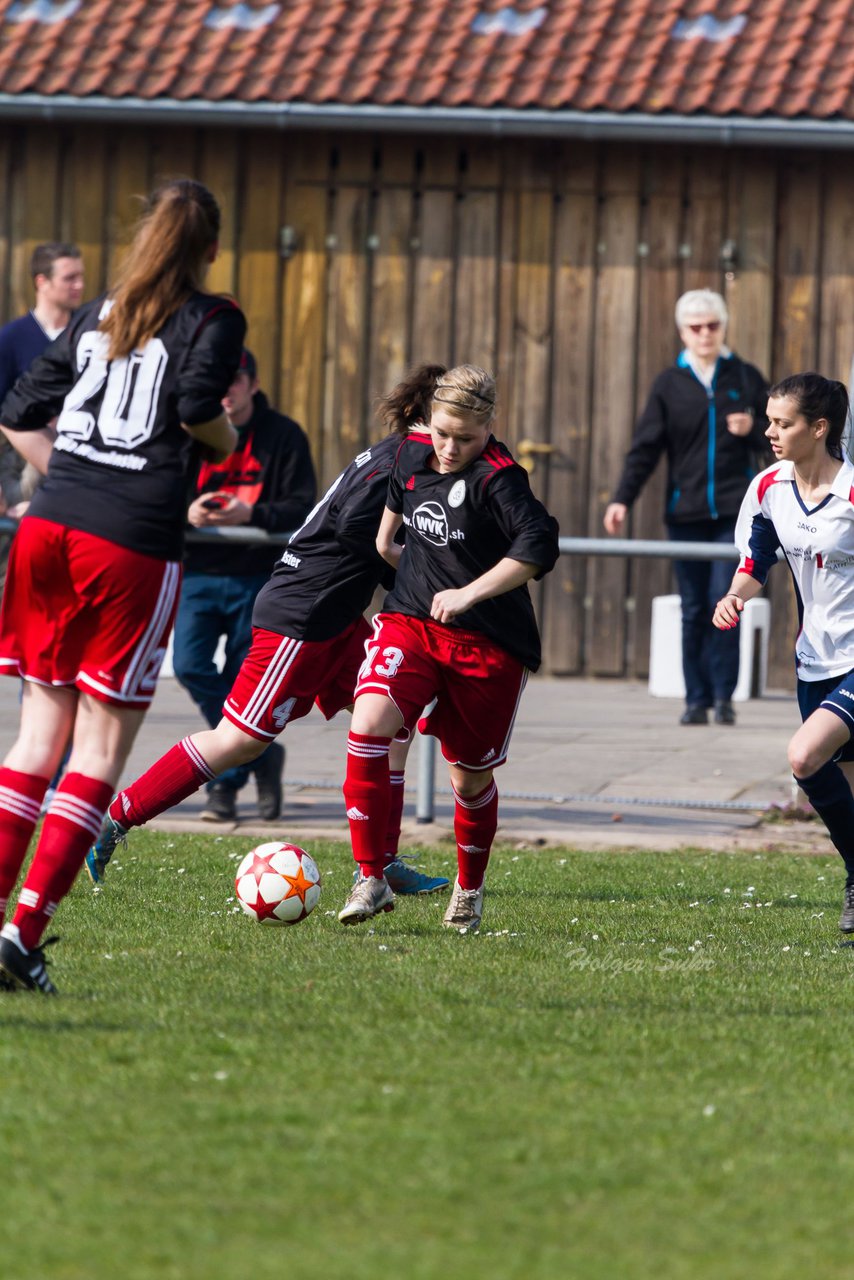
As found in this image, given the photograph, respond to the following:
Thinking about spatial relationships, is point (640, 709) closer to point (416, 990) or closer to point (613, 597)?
point (613, 597)

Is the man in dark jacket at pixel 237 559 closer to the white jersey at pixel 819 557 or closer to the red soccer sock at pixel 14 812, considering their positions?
the white jersey at pixel 819 557

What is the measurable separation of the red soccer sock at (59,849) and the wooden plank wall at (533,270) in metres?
9.11

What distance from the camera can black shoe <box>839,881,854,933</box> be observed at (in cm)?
639

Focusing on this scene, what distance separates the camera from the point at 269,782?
8.53 m

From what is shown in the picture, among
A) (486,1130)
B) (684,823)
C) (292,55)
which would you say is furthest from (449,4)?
(486,1130)

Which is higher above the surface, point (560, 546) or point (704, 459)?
point (704, 459)

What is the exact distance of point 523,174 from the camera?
13992 millimetres

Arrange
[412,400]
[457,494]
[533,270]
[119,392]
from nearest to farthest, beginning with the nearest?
[119,392], [457,494], [412,400], [533,270]

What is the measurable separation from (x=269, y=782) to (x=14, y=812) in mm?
3643

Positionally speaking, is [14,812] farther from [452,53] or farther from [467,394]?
[452,53]

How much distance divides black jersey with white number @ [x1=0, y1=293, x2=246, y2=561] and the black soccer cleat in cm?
102

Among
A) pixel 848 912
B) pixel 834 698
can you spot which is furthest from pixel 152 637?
pixel 848 912

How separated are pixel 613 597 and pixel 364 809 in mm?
8065

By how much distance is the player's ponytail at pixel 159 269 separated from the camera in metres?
4.84
